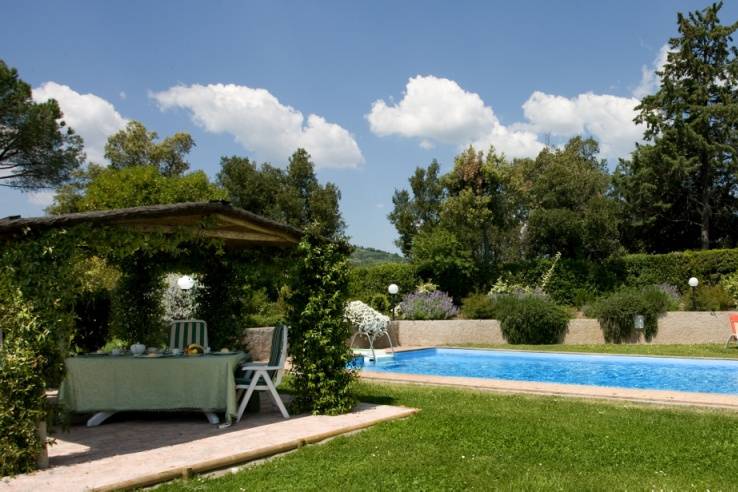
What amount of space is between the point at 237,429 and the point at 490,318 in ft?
44.8

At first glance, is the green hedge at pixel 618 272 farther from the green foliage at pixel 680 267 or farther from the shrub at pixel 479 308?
the shrub at pixel 479 308

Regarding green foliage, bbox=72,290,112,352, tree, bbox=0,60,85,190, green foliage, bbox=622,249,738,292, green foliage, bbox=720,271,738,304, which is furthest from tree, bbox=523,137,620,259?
tree, bbox=0,60,85,190

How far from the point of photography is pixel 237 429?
6.69 metres

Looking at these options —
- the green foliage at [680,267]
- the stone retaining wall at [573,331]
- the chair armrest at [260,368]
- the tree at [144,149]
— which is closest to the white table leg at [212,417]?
the chair armrest at [260,368]

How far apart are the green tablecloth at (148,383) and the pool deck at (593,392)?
13.7 feet

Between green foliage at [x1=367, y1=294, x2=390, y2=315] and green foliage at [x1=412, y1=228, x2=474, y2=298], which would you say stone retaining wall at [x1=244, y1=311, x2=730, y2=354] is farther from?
green foliage at [x1=412, y1=228, x2=474, y2=298]

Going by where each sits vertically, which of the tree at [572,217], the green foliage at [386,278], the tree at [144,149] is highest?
the tree at [144,149]

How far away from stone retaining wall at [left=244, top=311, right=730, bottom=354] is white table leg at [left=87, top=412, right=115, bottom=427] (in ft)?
36.4

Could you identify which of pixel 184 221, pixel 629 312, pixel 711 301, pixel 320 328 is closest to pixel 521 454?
pixel 320 328

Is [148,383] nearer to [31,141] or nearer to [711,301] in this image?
[711,301]

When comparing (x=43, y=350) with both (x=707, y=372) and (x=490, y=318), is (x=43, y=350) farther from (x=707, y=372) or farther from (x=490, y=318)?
(x=490, y=318)

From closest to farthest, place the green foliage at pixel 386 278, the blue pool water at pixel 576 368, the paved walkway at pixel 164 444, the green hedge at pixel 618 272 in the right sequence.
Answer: the paved walkway at pixel 164 444 < the blue pool water at pixel 576 368 < the green hedge at pixel 618 272 < the green foliage at pixel 386 278

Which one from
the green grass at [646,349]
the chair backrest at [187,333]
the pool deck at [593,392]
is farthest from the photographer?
the green grass at [646,349]

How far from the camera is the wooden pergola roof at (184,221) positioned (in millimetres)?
5383
